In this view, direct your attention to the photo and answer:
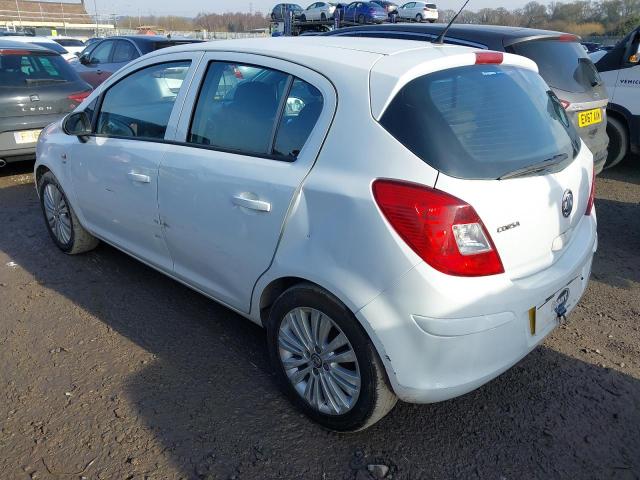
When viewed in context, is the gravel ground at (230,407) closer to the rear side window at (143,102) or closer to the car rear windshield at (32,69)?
the rear side window at (143,102)

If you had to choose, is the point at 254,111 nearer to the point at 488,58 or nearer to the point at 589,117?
the point at 488,58

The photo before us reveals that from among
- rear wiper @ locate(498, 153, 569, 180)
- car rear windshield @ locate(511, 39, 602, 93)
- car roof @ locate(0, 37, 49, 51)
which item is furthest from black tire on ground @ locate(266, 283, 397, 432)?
car roof @ locate(0, 37, 49, 51)

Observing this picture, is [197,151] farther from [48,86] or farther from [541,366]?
[48,86]

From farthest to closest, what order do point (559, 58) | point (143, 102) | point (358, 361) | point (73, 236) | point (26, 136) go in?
point (26, 136), point (559, 58), point (73, 236), point (143, 102), point (358, 361)

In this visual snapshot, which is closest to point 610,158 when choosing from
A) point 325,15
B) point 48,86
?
point 48,86

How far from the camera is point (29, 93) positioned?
6480 mm

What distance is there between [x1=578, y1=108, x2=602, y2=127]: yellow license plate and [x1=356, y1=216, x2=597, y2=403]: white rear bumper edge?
347cm

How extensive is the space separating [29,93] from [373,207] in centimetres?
589

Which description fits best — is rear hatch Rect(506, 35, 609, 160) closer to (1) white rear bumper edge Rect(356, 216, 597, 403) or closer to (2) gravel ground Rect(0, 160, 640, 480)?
(2) gravel ground Rect(0, 160, 640, 480)

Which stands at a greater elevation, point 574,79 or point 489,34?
point 489,34

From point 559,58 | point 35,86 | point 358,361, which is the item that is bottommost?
point 358,361

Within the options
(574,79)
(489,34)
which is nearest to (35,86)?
(489,34)

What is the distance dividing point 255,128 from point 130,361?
148 centimetres

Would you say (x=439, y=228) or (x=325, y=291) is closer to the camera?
→ (x=439, y=228)
